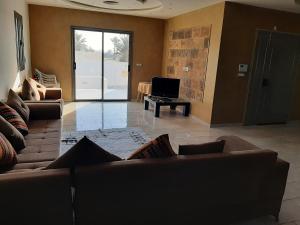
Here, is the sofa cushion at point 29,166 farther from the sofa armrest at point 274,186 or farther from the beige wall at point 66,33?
the beige wall at point 66,33

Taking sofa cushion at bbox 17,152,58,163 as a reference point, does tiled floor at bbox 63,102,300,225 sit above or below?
below

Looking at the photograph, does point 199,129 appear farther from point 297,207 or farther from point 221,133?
point 297,207

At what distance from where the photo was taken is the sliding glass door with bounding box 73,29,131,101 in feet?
22.4

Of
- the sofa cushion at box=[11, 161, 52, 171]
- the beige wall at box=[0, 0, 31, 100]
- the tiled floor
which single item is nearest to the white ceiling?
the beige wall at box=[0, 0, 31, 100]

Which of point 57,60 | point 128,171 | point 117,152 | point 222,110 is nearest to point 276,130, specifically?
point 222,110

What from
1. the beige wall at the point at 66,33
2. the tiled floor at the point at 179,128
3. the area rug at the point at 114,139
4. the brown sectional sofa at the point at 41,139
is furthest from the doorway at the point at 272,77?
the brown sectional sofa at the point at 41,139

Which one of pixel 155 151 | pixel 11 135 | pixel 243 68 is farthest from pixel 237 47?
pixel 11 135

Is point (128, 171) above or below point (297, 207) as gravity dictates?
above

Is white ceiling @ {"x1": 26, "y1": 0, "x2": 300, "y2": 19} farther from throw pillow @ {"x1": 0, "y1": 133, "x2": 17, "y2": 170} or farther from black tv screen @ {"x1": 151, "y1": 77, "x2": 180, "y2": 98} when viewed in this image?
throw pillow @ {"x1": 0, "y1": 133, "x2": 17, "y2": 170}

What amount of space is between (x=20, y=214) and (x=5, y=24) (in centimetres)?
338

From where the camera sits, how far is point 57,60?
21.8 feet

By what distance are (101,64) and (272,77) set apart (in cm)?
453

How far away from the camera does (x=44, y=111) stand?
359 centimetres

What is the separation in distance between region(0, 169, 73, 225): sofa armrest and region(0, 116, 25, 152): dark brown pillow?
104 cm
